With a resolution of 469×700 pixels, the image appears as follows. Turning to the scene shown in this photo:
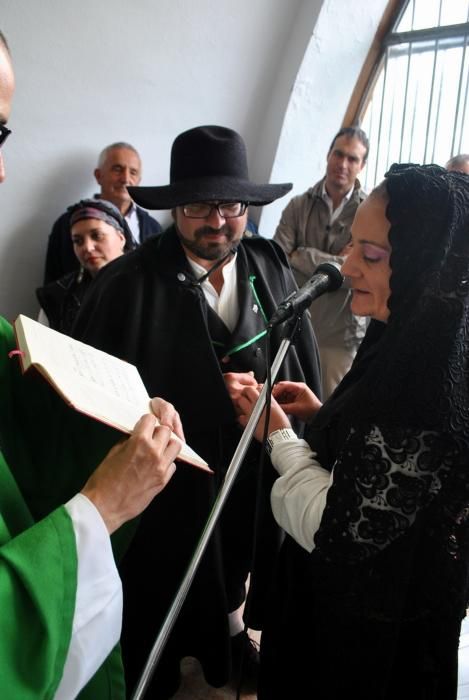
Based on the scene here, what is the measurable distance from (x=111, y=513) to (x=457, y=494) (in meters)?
0.57

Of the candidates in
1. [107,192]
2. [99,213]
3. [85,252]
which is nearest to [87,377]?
[85,252]

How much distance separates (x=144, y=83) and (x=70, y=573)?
3.29 metres

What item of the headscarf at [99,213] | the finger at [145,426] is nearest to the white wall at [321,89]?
the headscarf at [99,213]

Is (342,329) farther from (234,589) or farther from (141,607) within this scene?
(141,607)

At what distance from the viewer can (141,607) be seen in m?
1.52

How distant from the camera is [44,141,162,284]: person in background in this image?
3160 mm

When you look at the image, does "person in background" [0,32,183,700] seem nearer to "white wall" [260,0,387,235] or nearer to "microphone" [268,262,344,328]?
"microphone" [268,262,344,328]

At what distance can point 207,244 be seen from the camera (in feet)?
5.34

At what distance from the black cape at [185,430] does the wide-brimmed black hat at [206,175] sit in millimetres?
164

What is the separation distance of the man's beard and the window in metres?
2.77

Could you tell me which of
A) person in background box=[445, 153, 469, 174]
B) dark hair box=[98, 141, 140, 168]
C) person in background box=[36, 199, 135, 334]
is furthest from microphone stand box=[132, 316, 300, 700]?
dark hair box=[98, 141, 140, 168]

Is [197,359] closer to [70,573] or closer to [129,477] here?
[129,477]

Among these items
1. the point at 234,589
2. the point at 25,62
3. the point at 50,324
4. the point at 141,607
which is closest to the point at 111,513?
the point at 141,607

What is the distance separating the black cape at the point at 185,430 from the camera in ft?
4.92
